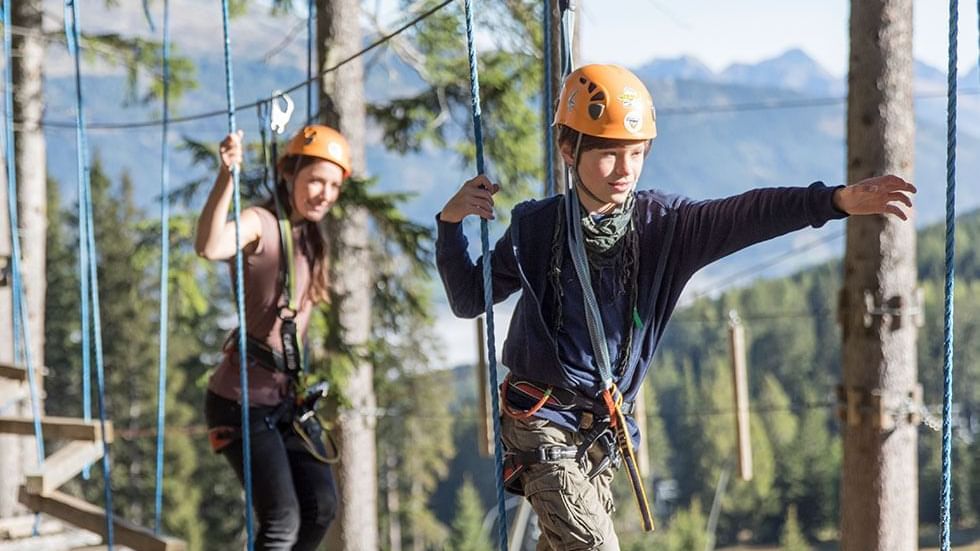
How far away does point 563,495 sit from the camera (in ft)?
9.82

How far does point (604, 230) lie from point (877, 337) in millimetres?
3839

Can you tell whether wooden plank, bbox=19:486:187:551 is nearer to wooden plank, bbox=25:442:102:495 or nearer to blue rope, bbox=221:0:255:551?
wooden plank, bbox=25:442:102:495

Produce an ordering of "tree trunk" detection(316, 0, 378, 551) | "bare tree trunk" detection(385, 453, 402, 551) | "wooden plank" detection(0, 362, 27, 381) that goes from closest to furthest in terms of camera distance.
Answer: "wooden plank" detection(0, 362, 27, 381)
"tree trunk" detection(316, 0, 378, 551)
"bare tree trunk" detection(385, 453, 402, 551)

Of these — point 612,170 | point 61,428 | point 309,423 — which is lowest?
point 61,428

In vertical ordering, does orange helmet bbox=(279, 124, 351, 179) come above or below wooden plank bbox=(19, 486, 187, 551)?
above

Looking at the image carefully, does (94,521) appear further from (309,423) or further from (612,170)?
(612,170)

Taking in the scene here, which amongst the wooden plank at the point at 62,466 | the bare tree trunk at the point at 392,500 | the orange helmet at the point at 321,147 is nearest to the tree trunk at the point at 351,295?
the wooden plank at the point at 62,466

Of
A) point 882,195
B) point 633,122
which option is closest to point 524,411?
point 633,122

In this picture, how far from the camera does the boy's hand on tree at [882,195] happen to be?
8.66ft

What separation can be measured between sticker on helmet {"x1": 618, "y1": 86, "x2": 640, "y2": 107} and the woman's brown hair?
166cm

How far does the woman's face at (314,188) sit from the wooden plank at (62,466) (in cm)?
222

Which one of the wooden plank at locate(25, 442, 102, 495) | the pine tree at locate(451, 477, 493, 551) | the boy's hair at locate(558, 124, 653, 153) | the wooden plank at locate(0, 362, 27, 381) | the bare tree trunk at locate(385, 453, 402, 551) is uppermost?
the boy's hair at locate(558, 124, 653, 153)

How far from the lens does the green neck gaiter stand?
3.02 metres

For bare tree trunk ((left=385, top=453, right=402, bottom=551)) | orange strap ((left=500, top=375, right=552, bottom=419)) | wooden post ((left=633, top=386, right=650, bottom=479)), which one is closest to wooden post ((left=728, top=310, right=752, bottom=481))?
wooden post ((left=633, top=386, right=650, bottom=479))
